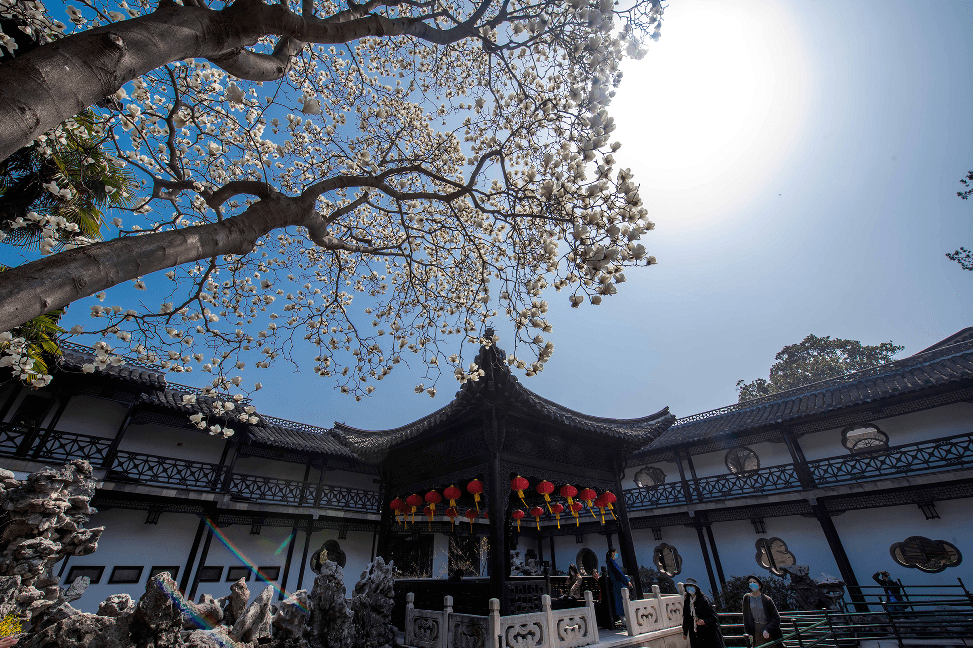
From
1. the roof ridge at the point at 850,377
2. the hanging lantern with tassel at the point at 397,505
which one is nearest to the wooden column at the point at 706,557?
the roof ridge at the point at 850,377

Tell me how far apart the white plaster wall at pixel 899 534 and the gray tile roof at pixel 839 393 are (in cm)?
314

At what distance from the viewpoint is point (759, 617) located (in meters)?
6.25

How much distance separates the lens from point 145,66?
2297 mm

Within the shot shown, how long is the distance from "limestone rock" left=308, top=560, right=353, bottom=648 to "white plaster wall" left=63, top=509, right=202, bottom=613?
8.64 meters

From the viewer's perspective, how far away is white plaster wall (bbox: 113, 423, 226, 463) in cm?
1291

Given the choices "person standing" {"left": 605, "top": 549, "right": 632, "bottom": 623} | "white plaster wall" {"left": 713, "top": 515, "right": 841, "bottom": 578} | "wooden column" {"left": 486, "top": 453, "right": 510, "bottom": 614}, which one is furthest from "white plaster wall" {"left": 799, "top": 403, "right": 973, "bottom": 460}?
"wooden column" {"left": 486, "top": 453, "right": 510, "bottom": 614}

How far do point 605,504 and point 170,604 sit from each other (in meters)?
Answer: 7.75

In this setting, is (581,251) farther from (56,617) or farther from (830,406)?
(830,406)

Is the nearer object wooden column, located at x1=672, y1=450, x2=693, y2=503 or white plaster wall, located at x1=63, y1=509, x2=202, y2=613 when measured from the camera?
white plaster wall, located at x1=63, y1=509, x2=202, y2=613

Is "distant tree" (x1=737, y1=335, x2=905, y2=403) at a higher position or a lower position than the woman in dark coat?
higher

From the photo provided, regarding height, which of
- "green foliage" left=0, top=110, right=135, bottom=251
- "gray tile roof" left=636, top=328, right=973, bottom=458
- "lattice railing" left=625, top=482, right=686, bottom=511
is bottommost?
"lattice railing" left=625, top=482, right=686, bottom=511

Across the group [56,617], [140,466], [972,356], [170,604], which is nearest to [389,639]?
[170,604]

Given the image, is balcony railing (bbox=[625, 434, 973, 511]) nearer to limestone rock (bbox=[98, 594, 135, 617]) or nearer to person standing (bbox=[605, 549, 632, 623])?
person standing (bbox=[605, 549, 632, 623])

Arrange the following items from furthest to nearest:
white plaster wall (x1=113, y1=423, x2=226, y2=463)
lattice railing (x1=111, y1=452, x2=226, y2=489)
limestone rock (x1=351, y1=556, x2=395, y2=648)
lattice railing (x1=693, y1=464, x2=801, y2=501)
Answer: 1. lattice railing (x1=693, y1=464, x2=801, y2=501)
2. white plaster wall (x1=113, y1=423, x2=226, y2=463)
3. lattice railing (x1=111, y1=452, x2=226, y2=489)
4. limestone rock (x1=351, y1=556, x2=395, y2=648)
